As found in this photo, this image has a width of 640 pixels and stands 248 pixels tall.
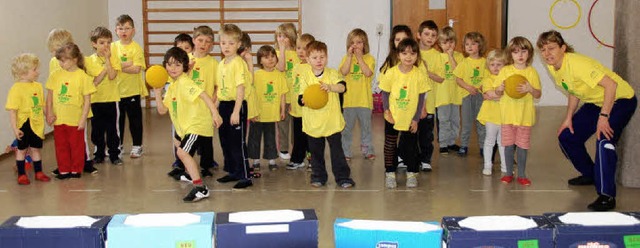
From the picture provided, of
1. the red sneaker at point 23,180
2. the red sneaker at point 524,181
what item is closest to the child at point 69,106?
the red sneaker at point 23,180

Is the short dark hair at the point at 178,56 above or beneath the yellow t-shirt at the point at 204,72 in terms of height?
above

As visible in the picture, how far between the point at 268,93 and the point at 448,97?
1.89 m

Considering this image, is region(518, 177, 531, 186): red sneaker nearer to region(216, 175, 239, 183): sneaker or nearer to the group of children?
the group of children

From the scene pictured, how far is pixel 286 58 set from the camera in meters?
6.94

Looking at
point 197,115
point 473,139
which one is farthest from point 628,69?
point 197,115

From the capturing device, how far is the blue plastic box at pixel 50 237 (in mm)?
2471

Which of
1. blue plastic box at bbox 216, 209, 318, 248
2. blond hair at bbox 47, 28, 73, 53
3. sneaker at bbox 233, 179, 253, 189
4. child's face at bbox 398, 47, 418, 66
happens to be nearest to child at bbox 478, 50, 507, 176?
child's face at bbox 398, 47, 418, 66

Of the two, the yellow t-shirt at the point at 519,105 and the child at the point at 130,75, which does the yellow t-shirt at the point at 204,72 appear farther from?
the yellow t-shirt at the point at 519,105

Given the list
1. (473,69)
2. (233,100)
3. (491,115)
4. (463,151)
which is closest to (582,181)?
(491,115)

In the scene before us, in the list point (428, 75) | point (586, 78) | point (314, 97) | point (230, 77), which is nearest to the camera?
point (586, 78)

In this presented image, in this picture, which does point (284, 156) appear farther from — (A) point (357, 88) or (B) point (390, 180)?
(B) point (390, 180)

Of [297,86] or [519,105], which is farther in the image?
[297,86]

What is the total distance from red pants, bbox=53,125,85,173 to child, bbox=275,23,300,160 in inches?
72.2

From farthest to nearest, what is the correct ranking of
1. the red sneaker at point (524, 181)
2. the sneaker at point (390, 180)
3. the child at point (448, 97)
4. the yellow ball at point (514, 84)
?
the child at point (448, 97) → the red sneaker at point (524, 181) → the sneaker at point (390, 180) → the yellow ball at point (514, 84)
